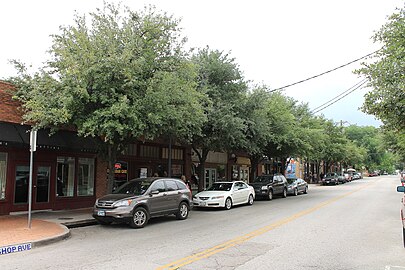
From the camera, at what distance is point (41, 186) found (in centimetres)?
1525

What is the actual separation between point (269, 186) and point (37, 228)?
15.8 metres

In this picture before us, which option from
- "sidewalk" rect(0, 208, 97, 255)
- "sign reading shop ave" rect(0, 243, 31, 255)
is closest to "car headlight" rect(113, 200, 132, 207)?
"sidewalk" rect(0, 208, 97, 255)

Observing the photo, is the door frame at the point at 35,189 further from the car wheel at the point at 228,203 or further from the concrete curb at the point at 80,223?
the car wheel at the point at 228,203

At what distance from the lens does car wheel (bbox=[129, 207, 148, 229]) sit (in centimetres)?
1163

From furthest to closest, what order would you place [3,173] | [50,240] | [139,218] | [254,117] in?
1. [254,117]
2. [3,173]
3. [139,218]
4. [50,240]

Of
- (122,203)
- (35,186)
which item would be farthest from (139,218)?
(35,186)

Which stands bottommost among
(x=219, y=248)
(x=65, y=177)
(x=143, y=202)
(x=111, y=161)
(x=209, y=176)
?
(x=219, y=248)

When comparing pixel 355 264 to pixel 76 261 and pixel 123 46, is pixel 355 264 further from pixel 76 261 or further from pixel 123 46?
pixel 123 46

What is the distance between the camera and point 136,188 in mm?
12758

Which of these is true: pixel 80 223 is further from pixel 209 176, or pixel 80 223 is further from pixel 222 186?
pixel 209 176

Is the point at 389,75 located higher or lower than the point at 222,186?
higher

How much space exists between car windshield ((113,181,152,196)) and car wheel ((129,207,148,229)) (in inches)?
24.0

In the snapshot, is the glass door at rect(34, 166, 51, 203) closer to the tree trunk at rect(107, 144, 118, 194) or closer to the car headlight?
the tree trunk at rect(107, 144, 118, 194)

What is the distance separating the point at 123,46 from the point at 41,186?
23.6 ft
